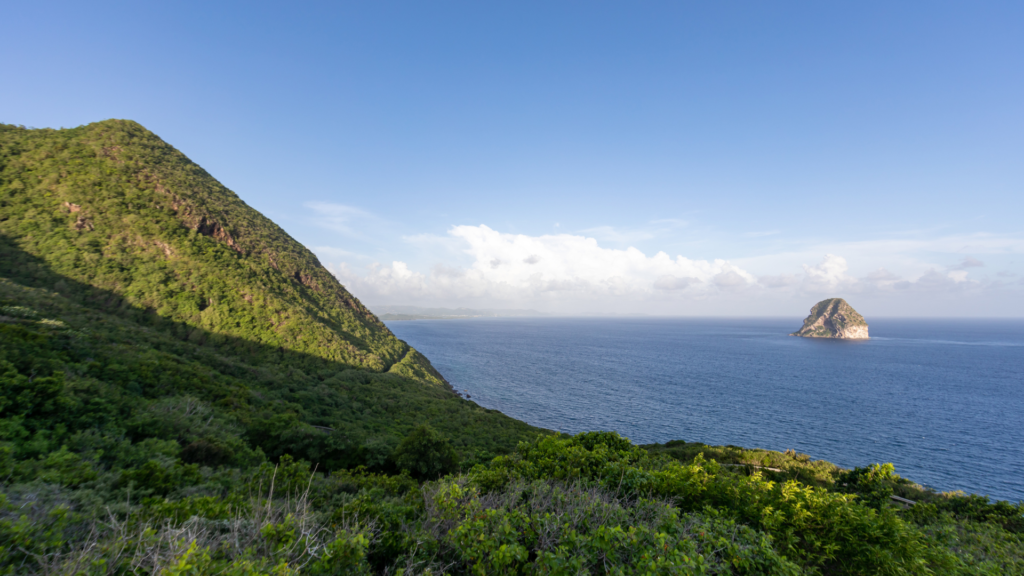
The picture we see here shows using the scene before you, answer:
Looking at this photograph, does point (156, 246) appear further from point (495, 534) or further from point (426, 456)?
point (495, 534)

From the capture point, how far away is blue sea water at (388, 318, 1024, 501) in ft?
160

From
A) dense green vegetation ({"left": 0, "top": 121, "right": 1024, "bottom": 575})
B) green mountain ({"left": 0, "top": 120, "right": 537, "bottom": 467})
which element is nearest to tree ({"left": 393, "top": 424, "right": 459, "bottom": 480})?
dense green vegetation ({"left": 0, "top": 121, "right": 1024, "bottom": 575})

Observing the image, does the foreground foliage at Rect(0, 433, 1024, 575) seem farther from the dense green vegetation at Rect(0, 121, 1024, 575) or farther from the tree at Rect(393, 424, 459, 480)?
the tree at Rect(393, 424, 459, 480)

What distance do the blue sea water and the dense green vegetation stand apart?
20.4 meters

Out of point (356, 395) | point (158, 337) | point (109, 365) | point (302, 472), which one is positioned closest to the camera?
point (302, 472)

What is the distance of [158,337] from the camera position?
39750mm

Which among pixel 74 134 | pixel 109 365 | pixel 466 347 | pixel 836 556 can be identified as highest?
pixel 74 134

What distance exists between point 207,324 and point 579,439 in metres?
59.2

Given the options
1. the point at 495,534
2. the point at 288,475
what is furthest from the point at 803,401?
the point at 288,475

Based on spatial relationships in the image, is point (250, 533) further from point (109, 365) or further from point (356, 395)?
point (356, 395)

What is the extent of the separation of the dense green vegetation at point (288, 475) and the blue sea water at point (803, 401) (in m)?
20.4

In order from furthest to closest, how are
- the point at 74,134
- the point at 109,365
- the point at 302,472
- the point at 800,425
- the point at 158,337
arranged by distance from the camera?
the point at 74,134
the point at 800,425
the point at 158,337
the point at 109,365
the point at 302,472

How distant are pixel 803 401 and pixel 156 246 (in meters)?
126

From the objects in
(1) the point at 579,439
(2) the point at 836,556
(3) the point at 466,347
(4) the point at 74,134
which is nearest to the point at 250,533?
(2) the point at 836,556
